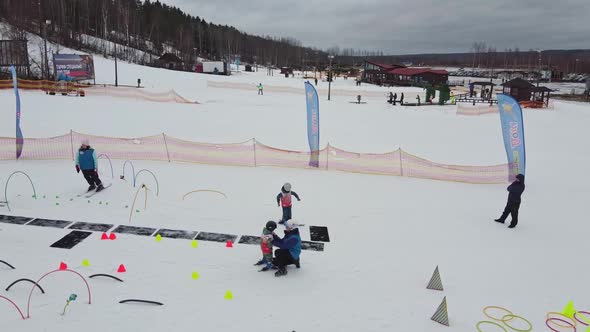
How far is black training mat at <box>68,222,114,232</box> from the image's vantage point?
850 centimetres

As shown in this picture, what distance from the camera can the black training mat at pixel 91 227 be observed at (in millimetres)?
8503

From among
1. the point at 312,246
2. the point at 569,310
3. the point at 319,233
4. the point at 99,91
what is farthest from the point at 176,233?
the point at 99,91

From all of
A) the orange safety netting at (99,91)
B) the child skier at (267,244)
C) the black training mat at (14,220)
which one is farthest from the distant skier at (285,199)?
the orange safety netting at (99,91)

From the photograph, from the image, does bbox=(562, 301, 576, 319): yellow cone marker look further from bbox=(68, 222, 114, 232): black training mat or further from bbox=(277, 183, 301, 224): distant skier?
bbox=(68, 222, 114, 232): black training mat

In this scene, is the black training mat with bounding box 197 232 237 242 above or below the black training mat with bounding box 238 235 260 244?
above

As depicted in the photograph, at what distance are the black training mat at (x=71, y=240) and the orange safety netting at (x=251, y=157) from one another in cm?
682

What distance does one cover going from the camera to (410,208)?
10789mm

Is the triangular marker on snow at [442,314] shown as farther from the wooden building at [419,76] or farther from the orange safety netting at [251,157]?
the wooden building at [419,76]

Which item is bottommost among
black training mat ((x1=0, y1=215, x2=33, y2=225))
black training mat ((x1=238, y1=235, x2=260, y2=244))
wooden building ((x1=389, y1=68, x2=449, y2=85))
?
black training mat ((x1=238, y1=235, x2=260, y2=244))

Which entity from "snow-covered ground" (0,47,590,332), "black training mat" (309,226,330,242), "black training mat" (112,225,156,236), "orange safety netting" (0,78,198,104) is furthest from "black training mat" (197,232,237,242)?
"orange safety netting" (0,78,198,104)

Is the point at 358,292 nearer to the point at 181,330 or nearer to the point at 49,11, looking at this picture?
the point at 181,330

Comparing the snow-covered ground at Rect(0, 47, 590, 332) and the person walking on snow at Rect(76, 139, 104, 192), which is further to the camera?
the person walking on snow at Rect(76, 139, 104, 192)

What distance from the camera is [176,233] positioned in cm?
851

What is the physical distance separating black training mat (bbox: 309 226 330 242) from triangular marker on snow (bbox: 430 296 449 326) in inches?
122
